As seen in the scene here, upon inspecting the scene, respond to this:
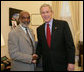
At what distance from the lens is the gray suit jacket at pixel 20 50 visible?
225 centimetres

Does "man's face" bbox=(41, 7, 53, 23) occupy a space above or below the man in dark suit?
above

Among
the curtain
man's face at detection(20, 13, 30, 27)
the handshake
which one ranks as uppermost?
the curtain

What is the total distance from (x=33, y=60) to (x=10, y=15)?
195cm

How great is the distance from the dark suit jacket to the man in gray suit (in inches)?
7.8

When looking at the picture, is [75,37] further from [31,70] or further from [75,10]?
[31,70]

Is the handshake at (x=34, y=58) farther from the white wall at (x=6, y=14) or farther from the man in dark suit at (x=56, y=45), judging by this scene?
the white wall at (x=6, y=14)

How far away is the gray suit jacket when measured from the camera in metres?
2.25

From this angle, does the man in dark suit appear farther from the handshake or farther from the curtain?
the curtain

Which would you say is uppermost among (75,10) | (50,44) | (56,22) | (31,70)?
(75,10)

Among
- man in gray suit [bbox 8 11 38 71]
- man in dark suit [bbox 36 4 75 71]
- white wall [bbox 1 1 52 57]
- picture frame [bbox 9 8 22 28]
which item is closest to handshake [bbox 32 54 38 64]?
man in gray suit [bbox 8 11 38 71]

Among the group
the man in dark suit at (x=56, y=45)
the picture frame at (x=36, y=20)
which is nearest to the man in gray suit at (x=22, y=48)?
the man in dark suit at (x=56, y=45)

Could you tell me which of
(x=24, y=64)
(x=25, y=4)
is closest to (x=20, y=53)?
(x=24, y=64)

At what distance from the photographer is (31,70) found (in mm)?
2355

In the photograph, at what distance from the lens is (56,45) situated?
214 centimetres
